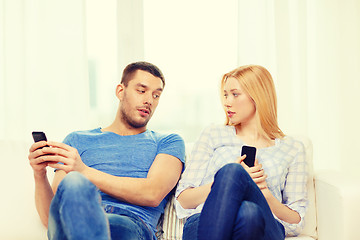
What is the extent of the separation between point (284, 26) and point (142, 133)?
1.47 meters

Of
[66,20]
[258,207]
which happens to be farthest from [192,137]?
[258,207]

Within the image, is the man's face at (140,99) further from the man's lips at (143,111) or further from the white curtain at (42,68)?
the white curtain at (42,68)

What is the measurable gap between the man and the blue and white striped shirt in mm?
90

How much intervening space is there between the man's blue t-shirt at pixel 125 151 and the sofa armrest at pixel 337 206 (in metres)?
0.69

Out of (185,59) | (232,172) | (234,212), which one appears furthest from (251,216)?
A: (185,59)

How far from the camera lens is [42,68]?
260 cm

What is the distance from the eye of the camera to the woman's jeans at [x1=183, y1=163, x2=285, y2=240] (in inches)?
51.6

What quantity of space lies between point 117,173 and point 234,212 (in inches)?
28.1

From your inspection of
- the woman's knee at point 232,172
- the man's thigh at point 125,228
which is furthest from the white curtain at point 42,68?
the woman's knee at point 232,172

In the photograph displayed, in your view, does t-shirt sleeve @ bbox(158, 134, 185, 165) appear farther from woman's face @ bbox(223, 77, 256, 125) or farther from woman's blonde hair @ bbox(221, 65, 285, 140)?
woman's blonde hair @ bbox(221, 65, 285, 140)

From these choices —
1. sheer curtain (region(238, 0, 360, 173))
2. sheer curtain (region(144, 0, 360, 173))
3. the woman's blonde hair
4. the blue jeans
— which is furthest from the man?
sheer curtain (region(238, 0, 360, 173))

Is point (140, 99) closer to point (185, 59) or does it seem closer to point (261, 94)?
point (261, 94)

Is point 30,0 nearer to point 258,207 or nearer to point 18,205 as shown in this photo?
point 18,205

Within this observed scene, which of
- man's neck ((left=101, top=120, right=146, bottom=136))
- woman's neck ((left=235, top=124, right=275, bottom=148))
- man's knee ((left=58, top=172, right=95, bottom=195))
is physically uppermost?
man's neck ((left=101, top=120, right=146, bottom=136))
